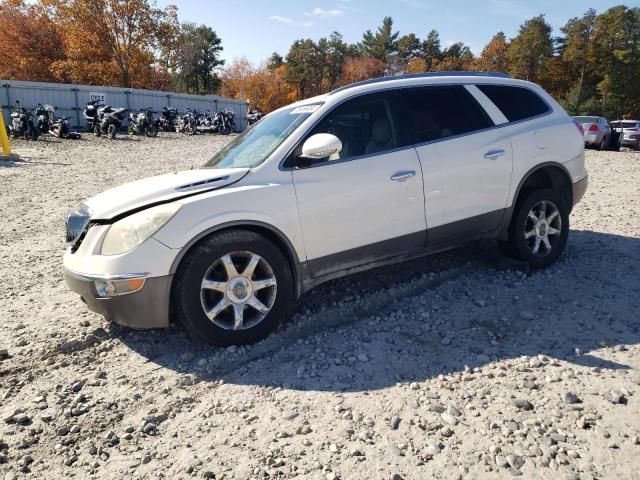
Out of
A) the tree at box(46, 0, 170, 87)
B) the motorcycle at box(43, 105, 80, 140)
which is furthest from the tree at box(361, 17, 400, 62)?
the motorcycle at box(43, 105, 80, 140)

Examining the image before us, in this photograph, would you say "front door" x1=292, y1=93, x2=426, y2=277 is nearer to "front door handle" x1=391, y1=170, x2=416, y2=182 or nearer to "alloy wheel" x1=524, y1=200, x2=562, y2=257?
"front door handle" x1=391, y1=170, x2=416, y2=182

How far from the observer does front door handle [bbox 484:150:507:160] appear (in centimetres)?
422

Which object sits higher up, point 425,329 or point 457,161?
point 457,161

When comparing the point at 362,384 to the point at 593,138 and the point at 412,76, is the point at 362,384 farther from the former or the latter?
the point at 593,138

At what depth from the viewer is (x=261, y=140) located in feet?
13.1

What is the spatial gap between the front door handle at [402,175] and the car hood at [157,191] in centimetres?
115

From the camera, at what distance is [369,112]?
391 cm

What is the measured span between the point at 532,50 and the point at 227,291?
6242cm

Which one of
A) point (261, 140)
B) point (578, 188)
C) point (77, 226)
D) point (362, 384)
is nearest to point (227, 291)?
point (362, 384)

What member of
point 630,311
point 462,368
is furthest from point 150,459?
point 630,311

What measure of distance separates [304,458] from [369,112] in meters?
2.68

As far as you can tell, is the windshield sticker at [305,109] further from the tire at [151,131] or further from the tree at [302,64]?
the tree at [302,64]

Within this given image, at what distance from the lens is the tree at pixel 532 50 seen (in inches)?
2190

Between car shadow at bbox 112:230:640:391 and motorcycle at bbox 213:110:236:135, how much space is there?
25.8 metres
